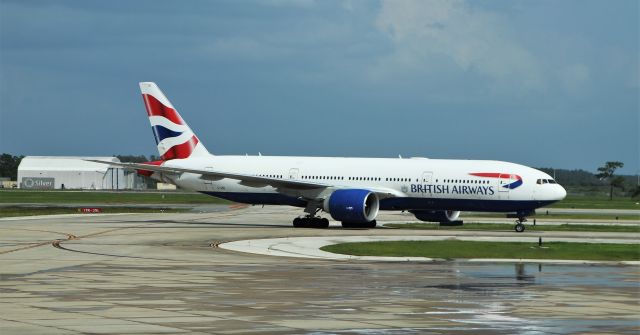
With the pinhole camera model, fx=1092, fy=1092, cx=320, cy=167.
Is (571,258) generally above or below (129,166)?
below

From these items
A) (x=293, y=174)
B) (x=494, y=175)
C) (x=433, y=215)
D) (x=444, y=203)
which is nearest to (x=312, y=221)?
(x=293, y=174)

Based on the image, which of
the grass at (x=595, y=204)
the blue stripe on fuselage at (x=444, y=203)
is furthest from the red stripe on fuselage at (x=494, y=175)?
the grass at (x=595, y=204)

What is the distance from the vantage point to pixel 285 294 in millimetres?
24703

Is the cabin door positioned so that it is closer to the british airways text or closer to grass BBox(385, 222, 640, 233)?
grass BBox(385, 222, 640, 233)

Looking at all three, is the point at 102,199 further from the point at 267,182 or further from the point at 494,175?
the point at 494,175

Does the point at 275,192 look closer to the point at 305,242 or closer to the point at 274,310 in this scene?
the point at 305,242

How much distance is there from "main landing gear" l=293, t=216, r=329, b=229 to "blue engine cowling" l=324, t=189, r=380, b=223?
1.43 meters

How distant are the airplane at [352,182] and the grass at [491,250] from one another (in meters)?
11.9

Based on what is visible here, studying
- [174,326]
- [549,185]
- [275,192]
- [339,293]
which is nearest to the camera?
[174,326]

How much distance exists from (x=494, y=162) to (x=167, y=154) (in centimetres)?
2027

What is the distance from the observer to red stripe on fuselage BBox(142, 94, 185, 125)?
217ft

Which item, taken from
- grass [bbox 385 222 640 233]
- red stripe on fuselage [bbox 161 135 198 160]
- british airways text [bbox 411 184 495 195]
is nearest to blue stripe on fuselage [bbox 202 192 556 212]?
british airways text [bbox 411 184 495 195]

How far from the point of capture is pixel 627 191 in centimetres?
19038

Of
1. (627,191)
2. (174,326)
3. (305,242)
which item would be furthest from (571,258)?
(627,191)
